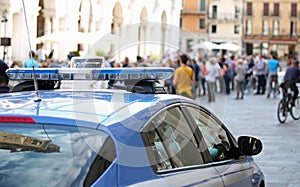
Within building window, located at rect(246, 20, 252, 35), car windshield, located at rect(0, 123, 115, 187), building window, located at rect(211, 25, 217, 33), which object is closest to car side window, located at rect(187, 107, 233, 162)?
car windshield, located at rect(0, 123, 115, 187)

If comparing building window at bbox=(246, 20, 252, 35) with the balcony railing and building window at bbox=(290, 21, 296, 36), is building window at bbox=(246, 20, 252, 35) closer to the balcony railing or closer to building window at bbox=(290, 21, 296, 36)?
the balcony railing

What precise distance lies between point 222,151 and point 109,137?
5.90ft

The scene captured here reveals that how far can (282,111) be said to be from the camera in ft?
59.0

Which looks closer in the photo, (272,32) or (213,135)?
(213,135)

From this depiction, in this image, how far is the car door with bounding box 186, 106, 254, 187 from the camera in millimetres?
5020

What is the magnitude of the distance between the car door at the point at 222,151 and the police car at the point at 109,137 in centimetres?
1

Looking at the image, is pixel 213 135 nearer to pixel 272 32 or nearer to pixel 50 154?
pixel 50 154

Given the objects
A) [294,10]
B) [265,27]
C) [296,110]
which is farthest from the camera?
[265,27]

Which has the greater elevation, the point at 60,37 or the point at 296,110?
the point at 60,37

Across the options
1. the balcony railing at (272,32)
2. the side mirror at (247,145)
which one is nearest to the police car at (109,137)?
the side mirror at (247,145)

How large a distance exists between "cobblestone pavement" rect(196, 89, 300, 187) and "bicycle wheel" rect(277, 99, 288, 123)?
15 cm

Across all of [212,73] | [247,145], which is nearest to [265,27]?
[212,73]

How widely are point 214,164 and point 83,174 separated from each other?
157 cm

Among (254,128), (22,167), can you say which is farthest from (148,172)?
(254,128)
